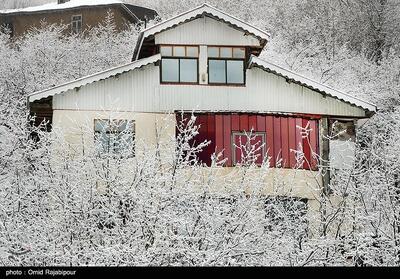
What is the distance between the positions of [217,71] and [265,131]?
3044 millimetres

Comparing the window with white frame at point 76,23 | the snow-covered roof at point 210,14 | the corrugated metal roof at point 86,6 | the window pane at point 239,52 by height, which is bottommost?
the window pane at point 239,52

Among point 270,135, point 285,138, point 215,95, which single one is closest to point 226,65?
point 215,95

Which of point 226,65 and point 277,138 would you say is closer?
point 277,138

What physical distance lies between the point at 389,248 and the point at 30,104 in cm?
1437

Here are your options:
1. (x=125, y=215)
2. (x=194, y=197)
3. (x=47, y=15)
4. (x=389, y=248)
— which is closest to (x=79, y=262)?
(x=125, y=215)

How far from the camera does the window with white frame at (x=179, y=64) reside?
25734mm

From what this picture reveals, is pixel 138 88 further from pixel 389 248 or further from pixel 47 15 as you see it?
pixel 47 15

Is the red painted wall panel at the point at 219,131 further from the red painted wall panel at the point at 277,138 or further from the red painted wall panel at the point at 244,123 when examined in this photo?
the red painted wall panel at the point at 277,138

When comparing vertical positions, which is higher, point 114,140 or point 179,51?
point 179,51

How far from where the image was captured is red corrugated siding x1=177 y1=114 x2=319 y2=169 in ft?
80.6

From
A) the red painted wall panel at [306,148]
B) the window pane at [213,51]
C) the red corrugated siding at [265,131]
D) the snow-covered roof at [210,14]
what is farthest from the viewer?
the window pane at [213,51]

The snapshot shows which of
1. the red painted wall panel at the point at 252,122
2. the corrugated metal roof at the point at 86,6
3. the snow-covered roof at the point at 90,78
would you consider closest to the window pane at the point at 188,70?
the snow-covered roof at the point at 90,78

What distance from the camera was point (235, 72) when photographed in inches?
1028

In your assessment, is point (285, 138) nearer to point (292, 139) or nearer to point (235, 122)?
point (292, 139)
